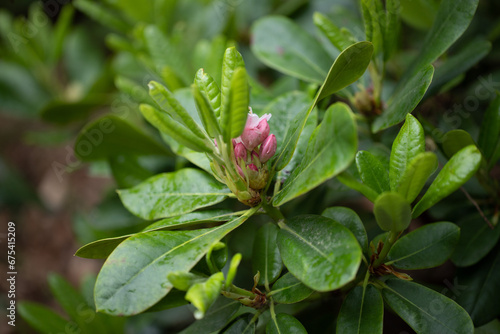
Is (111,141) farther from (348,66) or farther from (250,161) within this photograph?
(348,66)

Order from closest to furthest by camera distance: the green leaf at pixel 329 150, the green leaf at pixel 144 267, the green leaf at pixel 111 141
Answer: the green leaf at pixel 329 150 < the green leaf at pixel 144 267 < the green leaf at pixel 111 141

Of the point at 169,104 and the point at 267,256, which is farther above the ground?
the point at 169,104

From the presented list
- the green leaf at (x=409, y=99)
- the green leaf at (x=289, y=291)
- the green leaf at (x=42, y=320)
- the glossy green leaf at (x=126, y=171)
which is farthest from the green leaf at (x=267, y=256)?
the green leaf at (x=42, y=320)

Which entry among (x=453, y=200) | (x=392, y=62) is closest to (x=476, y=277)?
(x=453, y=200)

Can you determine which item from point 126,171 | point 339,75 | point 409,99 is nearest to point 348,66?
point 339,75

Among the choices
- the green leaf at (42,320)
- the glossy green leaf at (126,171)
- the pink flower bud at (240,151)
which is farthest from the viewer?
the green leaf at (42,320)

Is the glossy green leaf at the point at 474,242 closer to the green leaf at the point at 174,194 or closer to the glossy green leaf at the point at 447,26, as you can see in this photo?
the glossy green leaf at the point at 447,26

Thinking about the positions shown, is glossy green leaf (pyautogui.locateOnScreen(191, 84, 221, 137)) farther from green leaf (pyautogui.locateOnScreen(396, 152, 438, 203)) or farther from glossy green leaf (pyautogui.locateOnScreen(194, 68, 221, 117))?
green leaf (pyautogui.locateOnScreen(396, 152, 438, 203))

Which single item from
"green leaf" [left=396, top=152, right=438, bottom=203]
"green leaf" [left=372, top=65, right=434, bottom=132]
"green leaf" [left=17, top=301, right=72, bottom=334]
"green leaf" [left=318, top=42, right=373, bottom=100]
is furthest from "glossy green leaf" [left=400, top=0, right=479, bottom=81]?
"green leaf" [left=17, top=301, right=72, bottom=334]
